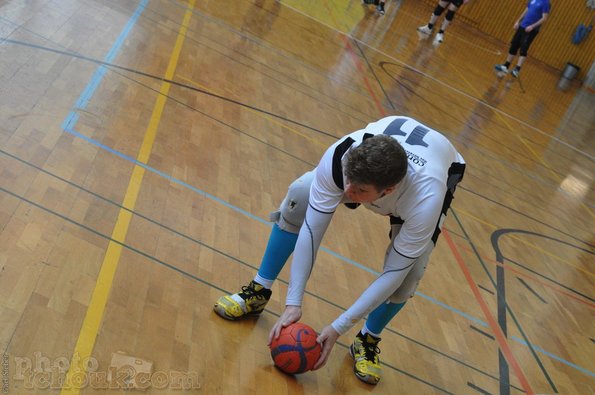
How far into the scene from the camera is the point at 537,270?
5.08 m

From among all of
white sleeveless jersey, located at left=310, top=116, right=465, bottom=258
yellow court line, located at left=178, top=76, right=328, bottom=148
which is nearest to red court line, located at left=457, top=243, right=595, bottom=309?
yellow court line, located at left=178, top=76, right=328, bottom=148

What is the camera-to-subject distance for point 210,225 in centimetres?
366

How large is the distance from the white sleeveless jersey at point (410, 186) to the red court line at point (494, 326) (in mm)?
1387

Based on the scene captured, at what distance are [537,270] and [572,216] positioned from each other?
2.03 meters

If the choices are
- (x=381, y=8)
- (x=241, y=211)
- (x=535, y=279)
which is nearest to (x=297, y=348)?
(x=241, y=211)

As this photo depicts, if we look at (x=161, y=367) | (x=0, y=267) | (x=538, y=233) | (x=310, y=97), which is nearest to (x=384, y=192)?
(x=161, y=367)

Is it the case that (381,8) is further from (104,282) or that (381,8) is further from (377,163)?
(377,163)

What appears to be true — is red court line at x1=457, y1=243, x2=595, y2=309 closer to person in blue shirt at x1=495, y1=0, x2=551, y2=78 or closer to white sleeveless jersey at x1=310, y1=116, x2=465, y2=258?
white sleeveless jersey at x1=310, y1=116, x2=465, y2=258

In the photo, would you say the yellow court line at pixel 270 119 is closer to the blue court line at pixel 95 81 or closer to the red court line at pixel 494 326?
the blue court line at pixel 95 81

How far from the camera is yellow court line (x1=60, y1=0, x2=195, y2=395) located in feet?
7.57

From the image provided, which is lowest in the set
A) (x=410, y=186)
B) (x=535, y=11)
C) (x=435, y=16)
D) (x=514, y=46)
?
(x=435, y=16)

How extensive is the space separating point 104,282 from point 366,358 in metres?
1.17

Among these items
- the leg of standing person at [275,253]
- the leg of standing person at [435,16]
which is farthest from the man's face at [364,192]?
the leg of standing person at [435,16]

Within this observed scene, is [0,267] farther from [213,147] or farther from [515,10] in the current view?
[515,10]
